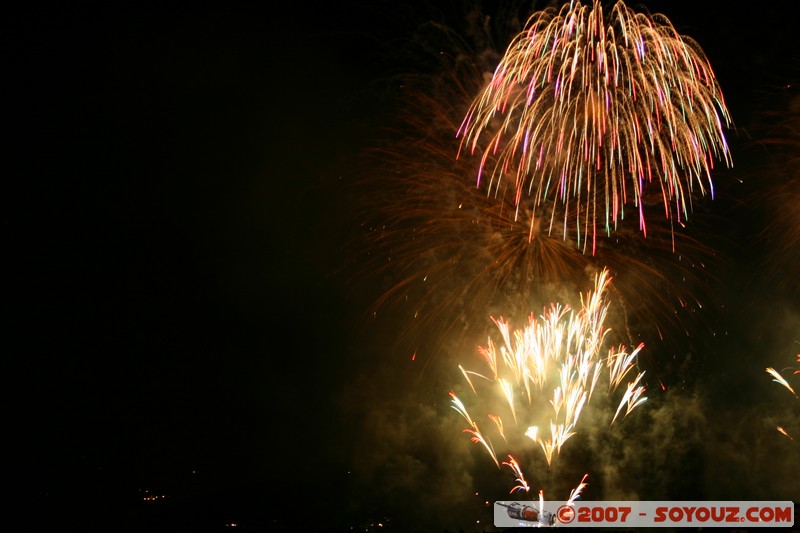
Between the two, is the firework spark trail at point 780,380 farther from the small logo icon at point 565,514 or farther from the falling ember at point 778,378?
the small logo icon at point 565,514

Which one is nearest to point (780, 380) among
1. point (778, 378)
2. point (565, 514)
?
point (778, 378)

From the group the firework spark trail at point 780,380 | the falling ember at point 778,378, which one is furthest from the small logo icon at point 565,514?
the firework spark trail at point 780,380

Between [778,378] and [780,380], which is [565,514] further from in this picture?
[780,380]

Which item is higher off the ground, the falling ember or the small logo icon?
the falling ember

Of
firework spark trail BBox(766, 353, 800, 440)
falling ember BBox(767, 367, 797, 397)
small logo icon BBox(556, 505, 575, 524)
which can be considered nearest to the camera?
small logo icon BBox(556, 505, 575, 524)

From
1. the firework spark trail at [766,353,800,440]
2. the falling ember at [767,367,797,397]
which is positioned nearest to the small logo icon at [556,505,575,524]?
the falling ember at [767,367,797,397]

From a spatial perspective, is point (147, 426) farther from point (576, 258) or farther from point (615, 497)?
point (615, 497)

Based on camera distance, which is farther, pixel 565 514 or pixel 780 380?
pixel 780 380

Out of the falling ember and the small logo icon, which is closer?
the small logo icon

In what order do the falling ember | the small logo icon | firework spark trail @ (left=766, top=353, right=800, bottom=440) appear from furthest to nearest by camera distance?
firework spark trail @ (left=766, top=353, right=800, bottom=440) → the falling ember → the small logo icon

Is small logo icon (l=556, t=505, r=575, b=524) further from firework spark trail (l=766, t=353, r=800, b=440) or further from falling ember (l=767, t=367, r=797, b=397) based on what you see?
firework spark trail (l=766, t=353, r=800, b=440)

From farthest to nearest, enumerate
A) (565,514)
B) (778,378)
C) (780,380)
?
(780,380) → (778,378) → (565,514)
